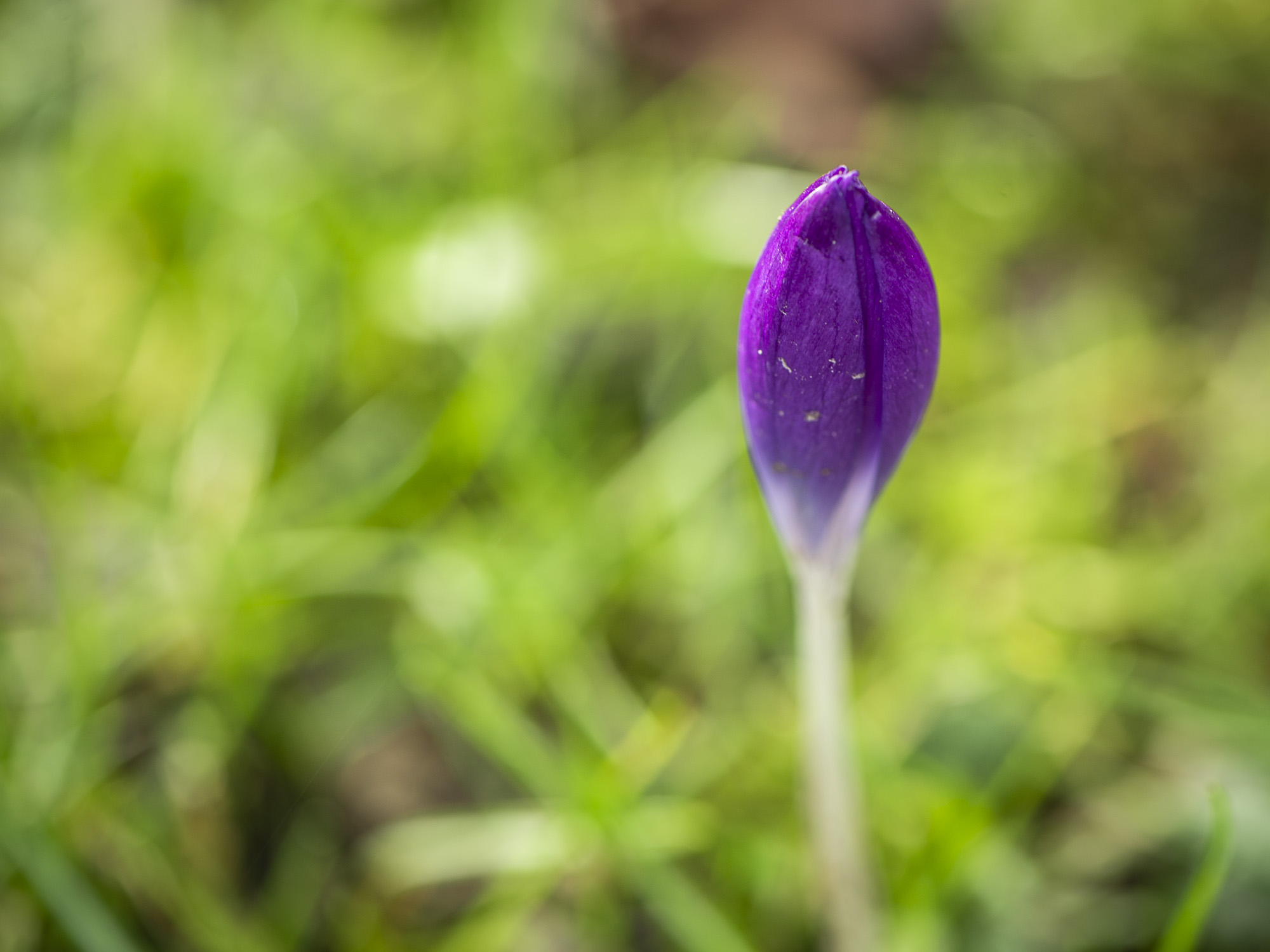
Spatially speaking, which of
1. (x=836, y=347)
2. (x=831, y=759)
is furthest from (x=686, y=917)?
(x=836, y=347)

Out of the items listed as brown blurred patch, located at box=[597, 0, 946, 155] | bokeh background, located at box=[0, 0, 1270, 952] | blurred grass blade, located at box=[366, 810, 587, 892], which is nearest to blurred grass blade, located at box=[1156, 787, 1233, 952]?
bokeh background, located at box=[0, 0, 1270, 952]

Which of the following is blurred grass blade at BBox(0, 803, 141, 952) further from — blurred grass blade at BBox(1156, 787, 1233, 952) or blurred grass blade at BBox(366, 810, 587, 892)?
blurred grass blade at BBox(1156, 787, 1233, 952)

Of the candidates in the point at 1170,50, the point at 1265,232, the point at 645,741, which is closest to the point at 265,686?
the point at 645,741

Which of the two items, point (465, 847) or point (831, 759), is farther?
point (465, 847)

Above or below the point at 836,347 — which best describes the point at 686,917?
below

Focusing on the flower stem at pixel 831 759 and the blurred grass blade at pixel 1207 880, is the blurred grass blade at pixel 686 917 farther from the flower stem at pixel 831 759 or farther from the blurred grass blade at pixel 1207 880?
the blurred grass blade at pixel 1207 880

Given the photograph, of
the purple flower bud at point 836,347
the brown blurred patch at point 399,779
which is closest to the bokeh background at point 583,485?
the brown blurred patch at point 399,779

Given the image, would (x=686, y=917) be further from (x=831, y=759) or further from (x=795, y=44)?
(x=795, y=44)
